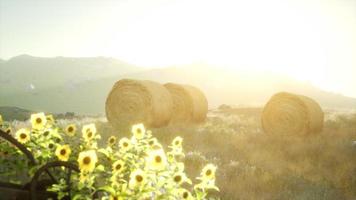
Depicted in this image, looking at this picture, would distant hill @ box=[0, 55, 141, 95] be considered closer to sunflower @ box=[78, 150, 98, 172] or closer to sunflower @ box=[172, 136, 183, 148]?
sunflower @ box=[172, 136, 183, 148]

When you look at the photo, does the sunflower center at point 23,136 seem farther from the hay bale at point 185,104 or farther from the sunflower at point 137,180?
the hay bale at point 185,104

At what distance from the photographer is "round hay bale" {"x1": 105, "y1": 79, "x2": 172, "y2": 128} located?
47.6ft

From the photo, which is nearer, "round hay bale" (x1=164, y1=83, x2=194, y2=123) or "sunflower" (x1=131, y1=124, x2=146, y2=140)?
"sunflower" (x1=131, y1=124, x2=146, y2=140)

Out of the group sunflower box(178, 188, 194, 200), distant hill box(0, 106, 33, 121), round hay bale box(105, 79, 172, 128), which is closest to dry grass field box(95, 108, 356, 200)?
round hay bale box(105, 79, 172, 128)

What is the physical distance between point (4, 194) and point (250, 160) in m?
7.63

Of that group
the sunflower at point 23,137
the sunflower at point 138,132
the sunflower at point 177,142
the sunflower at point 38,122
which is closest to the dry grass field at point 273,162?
the sunflower at point 177,142

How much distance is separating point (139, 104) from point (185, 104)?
348 cm

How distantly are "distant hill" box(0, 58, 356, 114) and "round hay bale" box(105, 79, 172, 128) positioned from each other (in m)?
58.8

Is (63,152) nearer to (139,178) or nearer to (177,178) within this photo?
(139,178)

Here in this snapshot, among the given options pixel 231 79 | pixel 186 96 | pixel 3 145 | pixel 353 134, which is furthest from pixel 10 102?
pixel 3 145

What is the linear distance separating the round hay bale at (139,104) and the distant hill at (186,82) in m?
58.8

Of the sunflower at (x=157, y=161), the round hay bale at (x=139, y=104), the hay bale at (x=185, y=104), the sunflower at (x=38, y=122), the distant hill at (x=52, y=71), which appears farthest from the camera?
the distant hill at (x=52, y=71)

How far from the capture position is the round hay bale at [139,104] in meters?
14.5

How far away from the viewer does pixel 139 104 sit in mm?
14609
